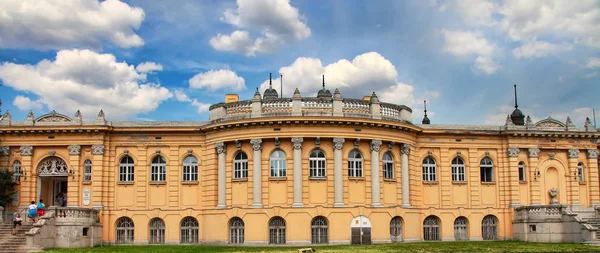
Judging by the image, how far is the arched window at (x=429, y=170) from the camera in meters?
41.6

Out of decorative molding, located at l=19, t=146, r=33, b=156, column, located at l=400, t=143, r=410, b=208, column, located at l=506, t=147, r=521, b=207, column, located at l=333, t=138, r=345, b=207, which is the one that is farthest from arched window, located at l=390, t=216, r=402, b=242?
decorative molding, located at l=19, t=146, r=33, b=156

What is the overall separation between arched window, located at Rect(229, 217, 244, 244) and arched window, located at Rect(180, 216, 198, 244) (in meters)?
3.07

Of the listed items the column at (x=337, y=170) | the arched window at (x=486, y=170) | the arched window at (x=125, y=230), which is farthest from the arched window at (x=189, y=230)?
the arched window at (x=486, y=170)

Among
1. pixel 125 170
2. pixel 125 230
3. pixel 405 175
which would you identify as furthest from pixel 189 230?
pixel 405 175

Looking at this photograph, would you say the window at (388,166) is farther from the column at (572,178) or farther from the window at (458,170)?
the column at (572,178)

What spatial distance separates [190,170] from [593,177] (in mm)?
25544

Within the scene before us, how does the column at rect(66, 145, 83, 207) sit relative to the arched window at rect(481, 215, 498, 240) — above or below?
above

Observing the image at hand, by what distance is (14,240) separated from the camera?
109 ft

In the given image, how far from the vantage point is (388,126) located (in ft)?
125

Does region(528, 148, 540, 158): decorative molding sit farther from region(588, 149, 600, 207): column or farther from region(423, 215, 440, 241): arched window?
region(423, 215, 440, 241): arched window

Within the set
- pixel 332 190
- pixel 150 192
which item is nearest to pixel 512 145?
pixel 332 190

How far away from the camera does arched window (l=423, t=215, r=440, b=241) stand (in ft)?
134

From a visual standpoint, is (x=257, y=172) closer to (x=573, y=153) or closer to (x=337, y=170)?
(x=337, y=170)

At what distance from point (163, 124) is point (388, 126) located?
43.5ft
